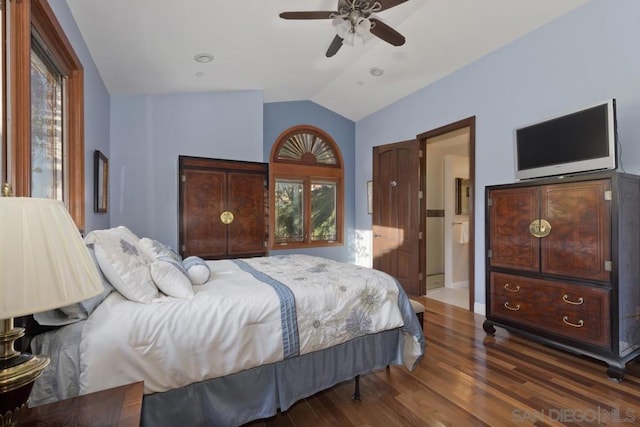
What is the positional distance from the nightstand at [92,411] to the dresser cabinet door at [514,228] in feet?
9.38

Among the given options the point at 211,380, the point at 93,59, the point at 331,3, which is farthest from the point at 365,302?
the point at 93,59

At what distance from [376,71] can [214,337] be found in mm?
3729

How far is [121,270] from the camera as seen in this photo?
4.99 ft

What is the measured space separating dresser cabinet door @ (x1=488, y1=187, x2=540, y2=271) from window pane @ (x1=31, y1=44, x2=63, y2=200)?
341 centimetres

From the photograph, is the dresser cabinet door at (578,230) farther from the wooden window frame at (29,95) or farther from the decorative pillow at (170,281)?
the wooden window frame at (29,95)

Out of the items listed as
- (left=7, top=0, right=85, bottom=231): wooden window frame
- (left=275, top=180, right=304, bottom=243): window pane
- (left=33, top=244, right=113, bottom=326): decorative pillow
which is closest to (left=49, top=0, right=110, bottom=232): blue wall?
(left=7, top=0, right=85, bottom=231): wooden window frame

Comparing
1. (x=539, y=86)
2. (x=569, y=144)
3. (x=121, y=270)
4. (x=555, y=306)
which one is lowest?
(x=555, y=306)

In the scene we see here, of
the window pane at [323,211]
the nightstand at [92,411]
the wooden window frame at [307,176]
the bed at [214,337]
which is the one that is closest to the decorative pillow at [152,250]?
the bed at [214,337]

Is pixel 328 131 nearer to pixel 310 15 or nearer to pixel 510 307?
pixel 310 15

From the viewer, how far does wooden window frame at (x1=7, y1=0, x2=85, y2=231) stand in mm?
1389

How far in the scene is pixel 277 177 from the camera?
5.11m

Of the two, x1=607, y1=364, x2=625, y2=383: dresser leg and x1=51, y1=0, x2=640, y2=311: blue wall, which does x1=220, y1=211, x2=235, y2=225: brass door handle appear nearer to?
x1=51, y1=0, x2=640, y2=311: blue wall

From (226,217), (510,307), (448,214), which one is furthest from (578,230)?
(226,217)

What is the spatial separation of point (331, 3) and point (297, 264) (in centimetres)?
222
